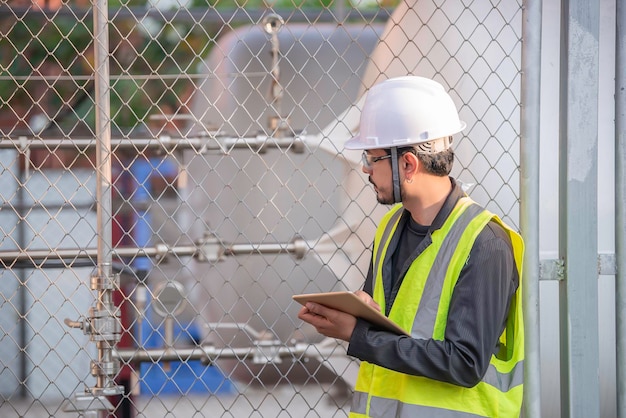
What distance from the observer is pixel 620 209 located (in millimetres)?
2477

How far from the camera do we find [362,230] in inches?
122

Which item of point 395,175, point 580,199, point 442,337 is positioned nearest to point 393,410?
point 442,337

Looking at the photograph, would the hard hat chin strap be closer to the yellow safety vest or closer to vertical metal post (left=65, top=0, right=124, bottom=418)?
the yellow safety vest

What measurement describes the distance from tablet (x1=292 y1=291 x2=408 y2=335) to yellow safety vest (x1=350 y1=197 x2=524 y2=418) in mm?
82

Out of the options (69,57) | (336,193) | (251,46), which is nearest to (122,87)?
(69,57)

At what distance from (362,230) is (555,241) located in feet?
2.42

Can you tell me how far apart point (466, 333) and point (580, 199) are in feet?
2.71

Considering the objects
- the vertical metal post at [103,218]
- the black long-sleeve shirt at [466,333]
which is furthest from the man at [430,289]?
the vertical metal post at [103,218]

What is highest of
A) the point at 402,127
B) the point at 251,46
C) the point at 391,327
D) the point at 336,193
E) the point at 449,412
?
the point at 251,46

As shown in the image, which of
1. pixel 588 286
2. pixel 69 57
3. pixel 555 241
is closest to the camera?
pixel 588 286

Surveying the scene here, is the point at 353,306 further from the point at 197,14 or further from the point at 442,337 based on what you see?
the point at 197,14

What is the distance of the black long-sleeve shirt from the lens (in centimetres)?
183

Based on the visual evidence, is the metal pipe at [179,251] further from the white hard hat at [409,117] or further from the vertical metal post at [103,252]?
the white hard hat at [409,117]

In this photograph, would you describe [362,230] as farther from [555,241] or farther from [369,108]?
[369,108]
